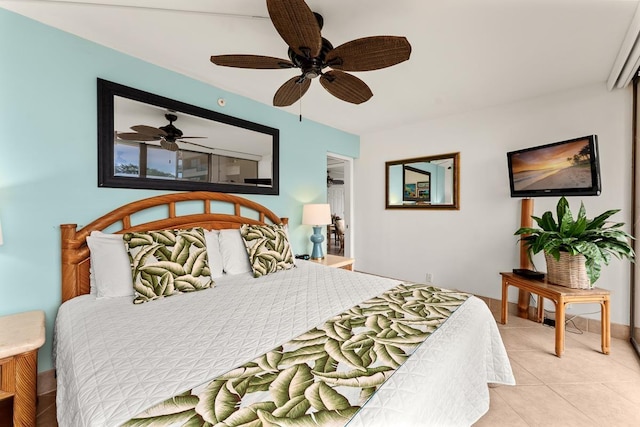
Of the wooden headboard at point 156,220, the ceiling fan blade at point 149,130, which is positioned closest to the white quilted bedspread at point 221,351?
the wooden headboard at point 156,220

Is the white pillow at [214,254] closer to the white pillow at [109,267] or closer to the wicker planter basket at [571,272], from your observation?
the white pillow at [109,267]

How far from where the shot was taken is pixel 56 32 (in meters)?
1.85

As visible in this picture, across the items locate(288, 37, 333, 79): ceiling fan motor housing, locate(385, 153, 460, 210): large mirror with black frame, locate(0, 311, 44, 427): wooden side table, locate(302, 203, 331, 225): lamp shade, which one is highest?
locate(288, 37, 333, 79): ceiling fan motor housing

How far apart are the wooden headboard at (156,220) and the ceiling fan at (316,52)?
130 cm

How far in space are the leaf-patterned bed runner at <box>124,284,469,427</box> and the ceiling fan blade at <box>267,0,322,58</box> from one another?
4.83 feet

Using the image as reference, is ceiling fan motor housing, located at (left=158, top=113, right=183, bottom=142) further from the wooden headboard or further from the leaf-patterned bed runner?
the leaf-patterned bed runner

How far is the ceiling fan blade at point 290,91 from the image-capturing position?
1903 mm

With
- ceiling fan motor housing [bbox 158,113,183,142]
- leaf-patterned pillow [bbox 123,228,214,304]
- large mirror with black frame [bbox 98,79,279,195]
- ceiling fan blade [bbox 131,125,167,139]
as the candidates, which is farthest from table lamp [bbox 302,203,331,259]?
ceiling fan blade [bbox 131,125,167,139]

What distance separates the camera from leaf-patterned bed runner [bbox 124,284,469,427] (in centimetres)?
76

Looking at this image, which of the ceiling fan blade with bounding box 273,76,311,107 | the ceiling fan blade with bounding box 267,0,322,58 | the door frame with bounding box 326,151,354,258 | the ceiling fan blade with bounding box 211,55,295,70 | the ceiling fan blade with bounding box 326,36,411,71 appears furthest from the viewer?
the door frame with bounding box 326,151,354,258

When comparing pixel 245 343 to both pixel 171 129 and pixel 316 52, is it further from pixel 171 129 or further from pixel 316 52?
pixel 171 129

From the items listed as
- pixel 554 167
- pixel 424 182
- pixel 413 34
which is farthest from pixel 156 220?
pixel 554 167

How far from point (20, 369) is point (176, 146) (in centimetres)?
177

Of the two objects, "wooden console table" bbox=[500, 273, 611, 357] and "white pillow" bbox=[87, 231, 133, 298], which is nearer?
"white pillow" bbox=[87, 231, 133, 298]
